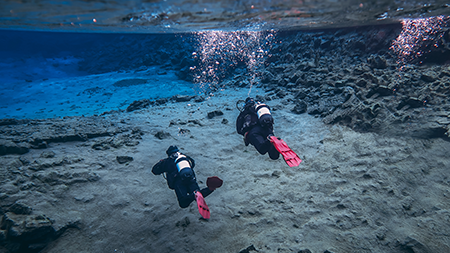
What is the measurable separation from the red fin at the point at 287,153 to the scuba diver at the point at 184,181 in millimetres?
1232

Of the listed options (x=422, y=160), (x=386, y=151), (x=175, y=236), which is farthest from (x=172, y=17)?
(x=422, y=160)

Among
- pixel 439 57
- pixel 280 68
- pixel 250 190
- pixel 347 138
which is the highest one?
pixel 439 57

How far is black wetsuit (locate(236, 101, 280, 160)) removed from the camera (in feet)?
12.6

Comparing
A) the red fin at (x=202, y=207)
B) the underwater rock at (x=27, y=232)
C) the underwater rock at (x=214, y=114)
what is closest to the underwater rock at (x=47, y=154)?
the underwater rock at (x=27, y=232)

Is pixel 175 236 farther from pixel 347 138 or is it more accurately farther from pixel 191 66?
pixel 191 66

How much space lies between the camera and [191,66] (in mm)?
15656

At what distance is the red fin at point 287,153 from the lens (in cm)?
334

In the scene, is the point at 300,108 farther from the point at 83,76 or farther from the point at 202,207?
the point at 83,76

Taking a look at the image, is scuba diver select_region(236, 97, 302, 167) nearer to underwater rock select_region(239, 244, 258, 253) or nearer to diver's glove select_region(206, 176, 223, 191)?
diver's glove select_region(206, 176, 223, 191)

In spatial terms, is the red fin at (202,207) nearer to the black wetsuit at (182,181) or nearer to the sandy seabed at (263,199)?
the black wetsuit at (182,181)

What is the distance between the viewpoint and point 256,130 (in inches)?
161

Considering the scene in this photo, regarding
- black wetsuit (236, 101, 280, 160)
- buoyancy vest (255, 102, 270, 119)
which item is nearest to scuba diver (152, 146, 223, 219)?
A: black wetsuit (236, 101, 280, 160)

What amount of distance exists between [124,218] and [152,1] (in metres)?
5.98

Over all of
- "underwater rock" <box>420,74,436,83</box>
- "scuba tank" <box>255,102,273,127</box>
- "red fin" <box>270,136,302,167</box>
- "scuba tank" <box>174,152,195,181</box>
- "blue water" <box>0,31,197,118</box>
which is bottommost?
"blue water" <box>0,31,197,118</box>
